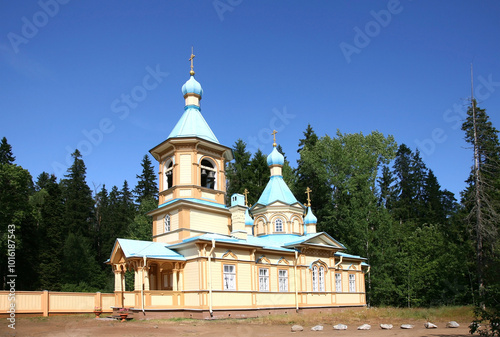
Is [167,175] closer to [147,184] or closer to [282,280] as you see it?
[282,280]

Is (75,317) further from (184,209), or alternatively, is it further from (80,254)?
(80,254)

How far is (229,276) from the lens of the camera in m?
21.1

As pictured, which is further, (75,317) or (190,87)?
(190,87)

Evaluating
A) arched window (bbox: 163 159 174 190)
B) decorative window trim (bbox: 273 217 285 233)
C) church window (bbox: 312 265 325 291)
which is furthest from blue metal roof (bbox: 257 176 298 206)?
arched window (bbox: 163 159 174 190)

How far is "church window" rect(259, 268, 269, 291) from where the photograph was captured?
908 inches

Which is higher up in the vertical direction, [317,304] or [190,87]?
[190,87]

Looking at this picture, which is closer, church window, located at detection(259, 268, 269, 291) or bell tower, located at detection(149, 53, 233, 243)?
bell tower, located at detection(149, 53, 233, 243)

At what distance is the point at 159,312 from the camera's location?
19.6 meters

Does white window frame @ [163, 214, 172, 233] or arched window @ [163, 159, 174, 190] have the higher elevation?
arched window @ [163, 159, 174, 190]

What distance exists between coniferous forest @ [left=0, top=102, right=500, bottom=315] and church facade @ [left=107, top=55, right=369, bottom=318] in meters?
7.70

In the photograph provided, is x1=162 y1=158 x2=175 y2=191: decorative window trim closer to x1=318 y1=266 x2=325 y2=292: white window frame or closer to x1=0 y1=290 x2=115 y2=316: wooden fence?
x1=0 y1=290 x2=115 y2=316: wooden fence

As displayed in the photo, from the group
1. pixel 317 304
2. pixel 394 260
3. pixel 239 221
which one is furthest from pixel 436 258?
pixel 239 221

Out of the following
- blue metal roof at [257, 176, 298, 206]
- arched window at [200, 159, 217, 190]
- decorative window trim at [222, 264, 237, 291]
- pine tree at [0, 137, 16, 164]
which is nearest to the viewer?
decorative window trim at [222, 264, 237, 291]

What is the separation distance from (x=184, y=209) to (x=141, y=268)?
11.6 ft
